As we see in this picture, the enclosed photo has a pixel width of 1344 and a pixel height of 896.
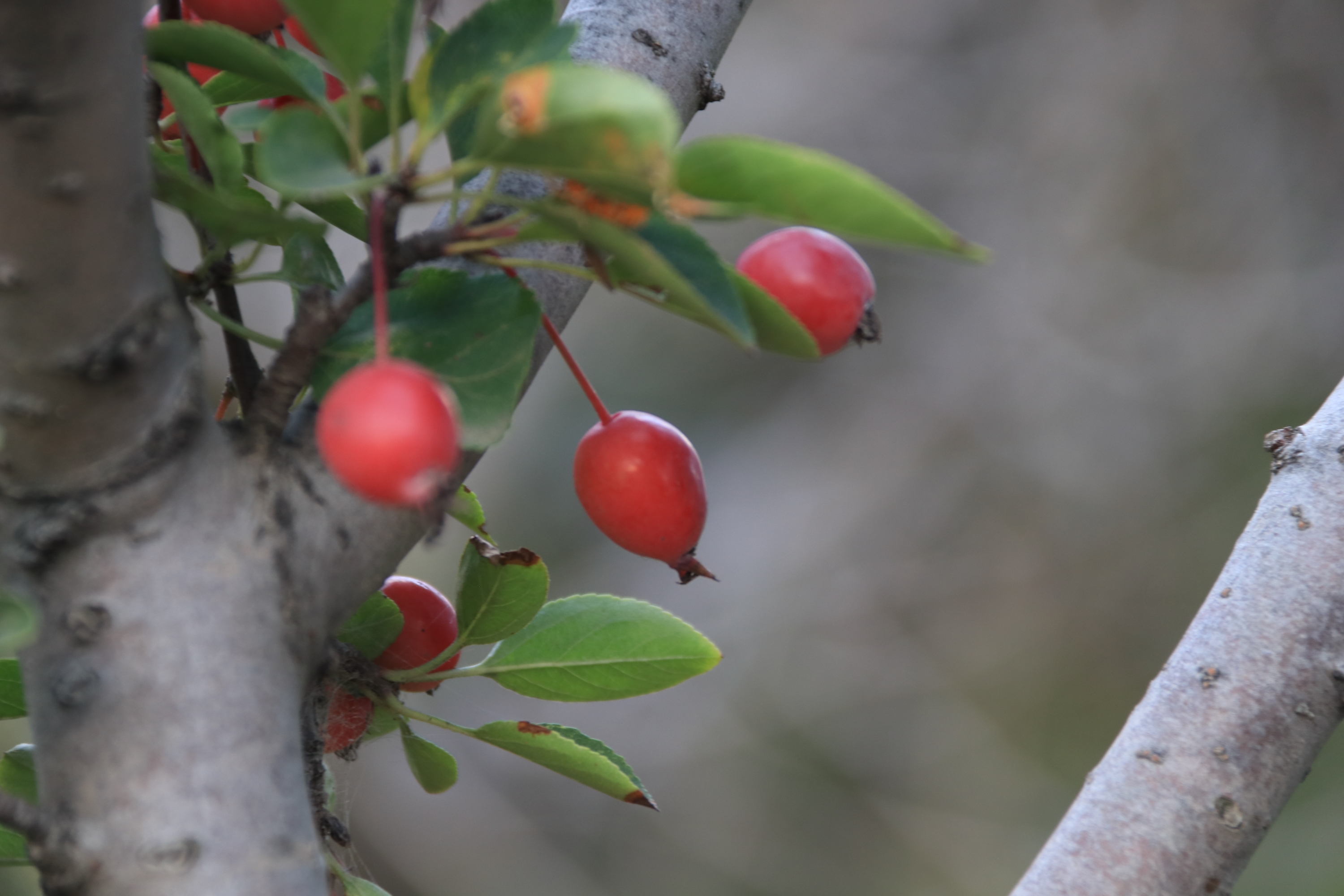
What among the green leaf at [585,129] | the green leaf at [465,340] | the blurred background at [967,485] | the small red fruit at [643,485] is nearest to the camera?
the green leaf at [585,129]

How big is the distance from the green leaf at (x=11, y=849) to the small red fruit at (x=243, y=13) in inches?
13.4

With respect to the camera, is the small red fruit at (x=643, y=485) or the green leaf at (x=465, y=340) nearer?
the green leaf at (x=465, y=340)

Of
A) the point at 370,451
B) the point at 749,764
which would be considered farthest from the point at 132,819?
the point at 749,764

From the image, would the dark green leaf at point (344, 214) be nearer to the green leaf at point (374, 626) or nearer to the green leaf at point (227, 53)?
the green leaf at point (227, 53)

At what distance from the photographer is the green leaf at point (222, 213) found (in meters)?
0.27

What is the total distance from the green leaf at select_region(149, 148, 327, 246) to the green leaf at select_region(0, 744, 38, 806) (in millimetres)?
271

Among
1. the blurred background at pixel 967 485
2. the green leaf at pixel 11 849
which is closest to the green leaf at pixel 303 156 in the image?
the green leaf at pixel 11 849

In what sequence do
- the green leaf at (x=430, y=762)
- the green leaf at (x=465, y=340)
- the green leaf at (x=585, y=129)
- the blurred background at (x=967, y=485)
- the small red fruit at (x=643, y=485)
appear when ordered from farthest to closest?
the blurred background at (x=967, y=485), the green leaf at (x=430, y=762), the small red fruit at (x=643, y=485), the green leaf at (x=465, y=340), the green leaf at (x=585, y=129)

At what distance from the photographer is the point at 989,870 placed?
2.27m

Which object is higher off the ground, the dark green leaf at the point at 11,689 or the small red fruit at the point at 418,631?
the small red fruit at the point at 418,631

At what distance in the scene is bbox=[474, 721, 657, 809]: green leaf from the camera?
1.52 ft

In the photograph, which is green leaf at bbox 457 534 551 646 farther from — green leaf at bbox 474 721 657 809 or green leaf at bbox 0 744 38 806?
green leaf at bbox 0 744 38 806

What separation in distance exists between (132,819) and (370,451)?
145 millimetres

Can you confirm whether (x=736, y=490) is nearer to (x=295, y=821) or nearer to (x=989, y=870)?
(x=989, y=870)
